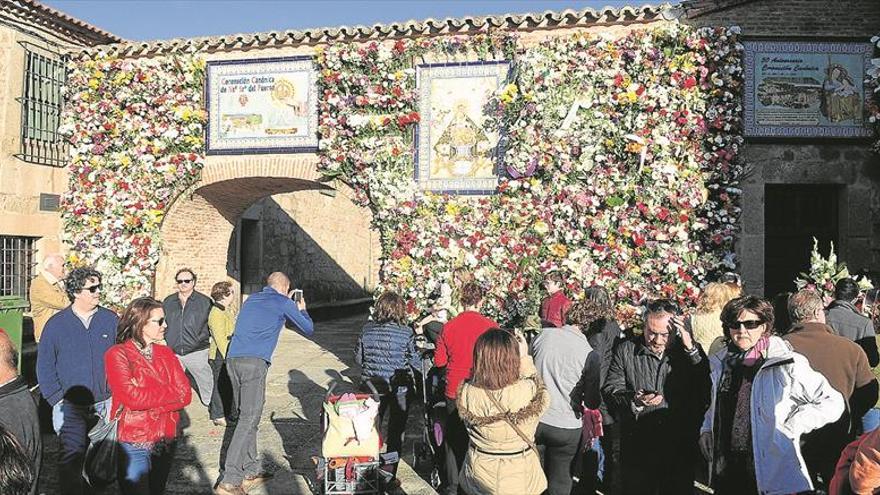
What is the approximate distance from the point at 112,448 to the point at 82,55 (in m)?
8.95

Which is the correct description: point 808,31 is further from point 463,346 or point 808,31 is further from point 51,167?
point 51,167

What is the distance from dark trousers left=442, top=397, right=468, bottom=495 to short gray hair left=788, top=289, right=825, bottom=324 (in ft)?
7.61

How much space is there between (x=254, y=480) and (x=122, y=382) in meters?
2.12

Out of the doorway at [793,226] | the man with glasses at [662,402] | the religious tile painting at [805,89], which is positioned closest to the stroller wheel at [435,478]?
the man with glasses at [662,402]

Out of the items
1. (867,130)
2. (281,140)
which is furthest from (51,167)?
(867,130)

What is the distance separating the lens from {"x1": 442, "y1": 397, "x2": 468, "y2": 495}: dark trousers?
515cm

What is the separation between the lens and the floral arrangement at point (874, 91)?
8820 millimetres

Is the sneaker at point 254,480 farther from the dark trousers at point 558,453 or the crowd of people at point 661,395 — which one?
the dark trousers at point 558,453

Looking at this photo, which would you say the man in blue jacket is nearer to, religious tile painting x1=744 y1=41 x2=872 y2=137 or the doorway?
religious tile painting x1=744 y1=41 x2=872 y2=137

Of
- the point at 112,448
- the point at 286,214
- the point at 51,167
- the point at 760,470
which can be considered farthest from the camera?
the point at 286,214

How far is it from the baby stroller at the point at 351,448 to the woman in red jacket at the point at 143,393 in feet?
3.68

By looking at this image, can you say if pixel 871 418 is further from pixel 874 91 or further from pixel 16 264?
pixel 16 264

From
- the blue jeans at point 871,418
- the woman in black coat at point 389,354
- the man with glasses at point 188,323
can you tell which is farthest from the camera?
the man with glasses at point 188,323

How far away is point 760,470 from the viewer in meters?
3.49
